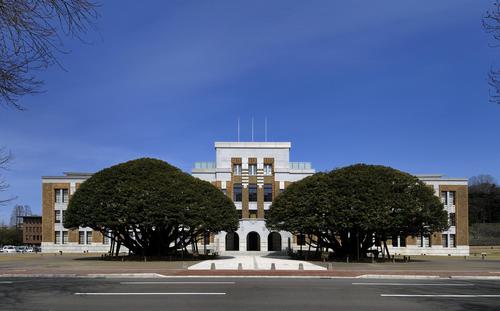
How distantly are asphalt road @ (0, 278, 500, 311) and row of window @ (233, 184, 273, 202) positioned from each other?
177 ft

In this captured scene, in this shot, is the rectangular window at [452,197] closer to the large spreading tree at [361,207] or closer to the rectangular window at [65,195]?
the large spreading tree at [361,207]

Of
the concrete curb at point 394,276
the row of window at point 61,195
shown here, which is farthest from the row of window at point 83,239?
the concrete curb at point 394,276

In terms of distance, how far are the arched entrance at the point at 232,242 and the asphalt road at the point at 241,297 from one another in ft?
176

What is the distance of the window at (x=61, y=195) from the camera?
77812 millimetres

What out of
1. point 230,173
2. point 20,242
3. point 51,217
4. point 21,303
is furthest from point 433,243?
point 20,242

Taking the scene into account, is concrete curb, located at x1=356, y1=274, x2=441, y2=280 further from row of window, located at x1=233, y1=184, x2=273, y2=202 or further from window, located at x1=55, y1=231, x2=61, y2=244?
window, located at x1=55, y1=231, x2=61, y2=244

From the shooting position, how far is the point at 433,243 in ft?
250

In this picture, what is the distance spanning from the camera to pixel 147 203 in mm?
42625

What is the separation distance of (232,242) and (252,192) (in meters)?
7.64

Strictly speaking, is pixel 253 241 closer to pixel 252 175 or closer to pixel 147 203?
pixel 252 175

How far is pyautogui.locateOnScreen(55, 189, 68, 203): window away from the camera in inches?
3063

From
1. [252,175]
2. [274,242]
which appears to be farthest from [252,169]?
[274,242]

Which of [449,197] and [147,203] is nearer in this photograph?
[147,203]

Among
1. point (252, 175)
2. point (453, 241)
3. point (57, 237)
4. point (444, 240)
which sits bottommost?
point (453, 241)
